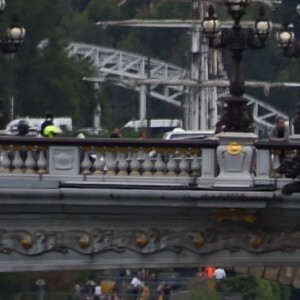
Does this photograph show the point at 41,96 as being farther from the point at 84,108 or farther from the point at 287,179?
the point at 287,179

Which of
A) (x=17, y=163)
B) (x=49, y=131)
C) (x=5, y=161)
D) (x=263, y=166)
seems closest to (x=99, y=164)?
(x=17, y=163)

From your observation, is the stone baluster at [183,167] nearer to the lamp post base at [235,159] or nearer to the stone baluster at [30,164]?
the lamp post base at [235,159]

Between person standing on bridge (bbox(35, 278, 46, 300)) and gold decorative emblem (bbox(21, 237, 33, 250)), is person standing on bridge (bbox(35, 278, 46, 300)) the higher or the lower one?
the lower one

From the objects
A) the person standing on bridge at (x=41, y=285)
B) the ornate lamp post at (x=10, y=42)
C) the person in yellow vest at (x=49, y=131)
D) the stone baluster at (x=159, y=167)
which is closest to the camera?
the stone baluster at (x=159, y=167)

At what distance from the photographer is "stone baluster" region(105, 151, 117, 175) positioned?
5434 centimetres

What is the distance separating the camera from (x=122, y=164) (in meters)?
54.3

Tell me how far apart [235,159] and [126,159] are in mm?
1707

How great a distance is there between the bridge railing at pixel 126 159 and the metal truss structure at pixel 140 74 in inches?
1615

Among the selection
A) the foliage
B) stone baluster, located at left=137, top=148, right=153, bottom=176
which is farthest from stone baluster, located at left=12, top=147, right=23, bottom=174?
the foliage

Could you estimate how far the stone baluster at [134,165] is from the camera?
178 ft

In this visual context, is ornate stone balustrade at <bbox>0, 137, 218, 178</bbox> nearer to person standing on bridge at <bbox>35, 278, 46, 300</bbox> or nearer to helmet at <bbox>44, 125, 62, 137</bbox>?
helmet at <bbox>44, 125, 62, 137</bbox>

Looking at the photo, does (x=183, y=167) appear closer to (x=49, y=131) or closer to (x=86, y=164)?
(x=86, y=164)

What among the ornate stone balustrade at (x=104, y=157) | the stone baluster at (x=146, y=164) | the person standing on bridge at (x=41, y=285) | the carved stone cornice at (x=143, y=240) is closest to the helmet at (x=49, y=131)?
the carved stone cornice at (x=143, y=240)

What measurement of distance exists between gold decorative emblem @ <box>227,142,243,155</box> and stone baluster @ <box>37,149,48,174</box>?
9.36 feet
